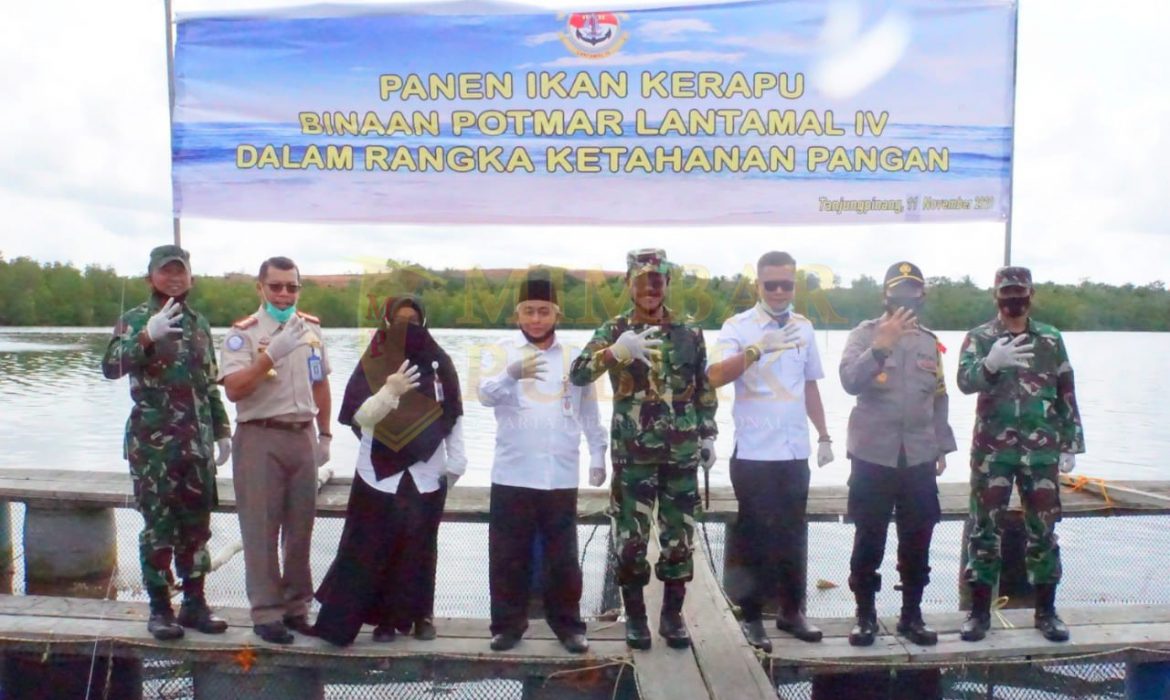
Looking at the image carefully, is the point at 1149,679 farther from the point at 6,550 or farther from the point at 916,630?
the point at 6,550

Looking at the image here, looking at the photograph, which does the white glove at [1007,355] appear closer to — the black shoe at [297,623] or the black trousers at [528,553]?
the black trousers at [528,553]

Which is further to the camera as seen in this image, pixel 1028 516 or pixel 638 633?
pixel 1028 516

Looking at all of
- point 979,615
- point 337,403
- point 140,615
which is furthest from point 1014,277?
point 337,403

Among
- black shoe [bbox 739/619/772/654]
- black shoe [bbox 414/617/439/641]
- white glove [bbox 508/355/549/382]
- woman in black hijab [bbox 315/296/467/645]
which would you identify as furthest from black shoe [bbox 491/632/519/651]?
white glove [bbox 508/355/549/382]

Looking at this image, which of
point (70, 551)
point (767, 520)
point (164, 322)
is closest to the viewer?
point (164, 322)

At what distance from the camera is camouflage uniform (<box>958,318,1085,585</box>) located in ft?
13.4

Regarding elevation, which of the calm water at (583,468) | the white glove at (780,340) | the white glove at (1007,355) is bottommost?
the calm water at (583,468)

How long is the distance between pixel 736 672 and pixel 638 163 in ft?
8.76

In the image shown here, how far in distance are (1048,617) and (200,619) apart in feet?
12.5

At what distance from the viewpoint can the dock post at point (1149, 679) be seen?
429 cm

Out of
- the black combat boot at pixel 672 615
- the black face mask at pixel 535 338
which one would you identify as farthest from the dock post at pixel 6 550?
the black combat boot at pixel 672 615

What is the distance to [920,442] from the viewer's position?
13.2 feet

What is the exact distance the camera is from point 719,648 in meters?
3.74

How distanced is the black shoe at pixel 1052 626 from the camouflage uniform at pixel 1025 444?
205 mm
